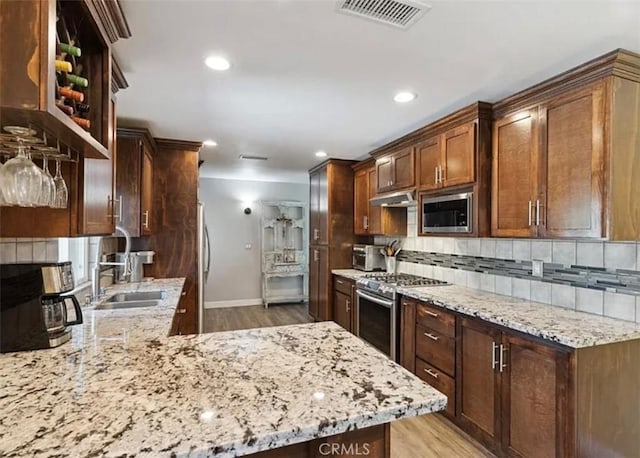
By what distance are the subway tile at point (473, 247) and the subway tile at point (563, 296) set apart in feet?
2.37

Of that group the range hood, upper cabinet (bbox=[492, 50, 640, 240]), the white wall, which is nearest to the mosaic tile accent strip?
upper cabinet (bbox=[492, 50, 640, 240])

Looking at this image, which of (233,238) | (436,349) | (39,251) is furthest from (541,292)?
(233,238)

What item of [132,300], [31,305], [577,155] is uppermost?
[577,155]

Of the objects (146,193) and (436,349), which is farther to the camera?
(146,193)

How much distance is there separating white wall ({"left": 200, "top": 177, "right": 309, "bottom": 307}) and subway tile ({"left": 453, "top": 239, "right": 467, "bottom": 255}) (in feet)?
13.5

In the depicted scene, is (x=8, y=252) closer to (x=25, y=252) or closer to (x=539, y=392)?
(x=25, y=252)

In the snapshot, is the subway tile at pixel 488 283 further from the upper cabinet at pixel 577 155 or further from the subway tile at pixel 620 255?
the subway tile at pixel 620 255

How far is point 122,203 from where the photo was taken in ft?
9.83

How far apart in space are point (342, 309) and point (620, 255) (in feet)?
9.79

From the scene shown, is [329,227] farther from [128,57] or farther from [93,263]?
[128,57]

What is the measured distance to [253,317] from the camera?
5738 millimetres

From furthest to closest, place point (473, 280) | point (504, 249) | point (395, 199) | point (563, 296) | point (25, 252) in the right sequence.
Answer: point (395, 199) < point (473, 280) < point (504, 249) < point (563, 296) < point (25, 252)

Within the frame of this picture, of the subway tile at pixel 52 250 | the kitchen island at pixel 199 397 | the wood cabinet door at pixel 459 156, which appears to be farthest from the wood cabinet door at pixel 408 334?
the subway tile at pixel 52 250

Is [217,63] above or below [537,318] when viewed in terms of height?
above
